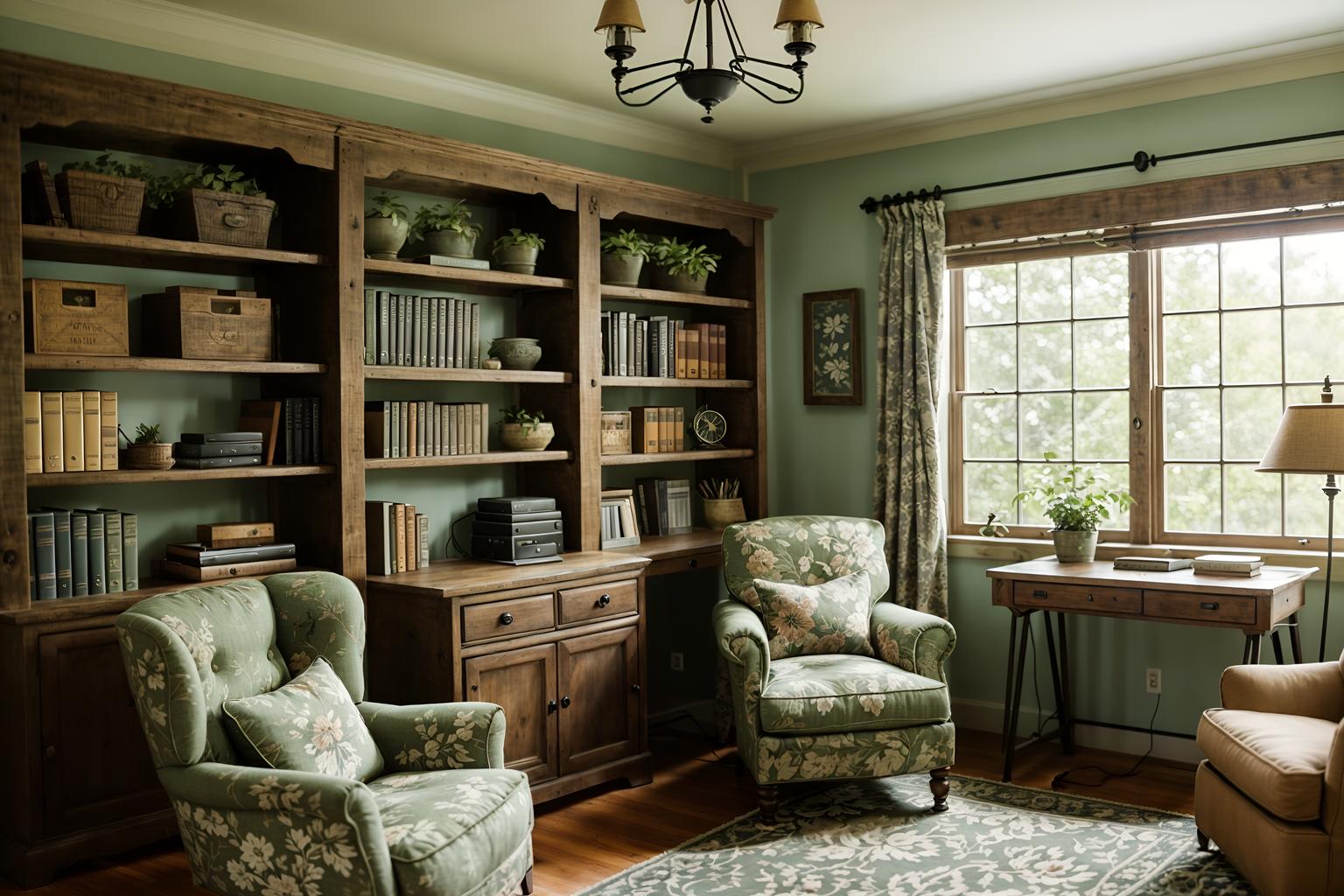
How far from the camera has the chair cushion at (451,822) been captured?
98.3 inches

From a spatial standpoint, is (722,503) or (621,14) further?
(722,503)

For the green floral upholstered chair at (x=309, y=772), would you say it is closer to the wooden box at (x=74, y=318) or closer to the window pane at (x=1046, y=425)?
the wooden box at (x=74, y=318)

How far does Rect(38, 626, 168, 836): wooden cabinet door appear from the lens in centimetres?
317

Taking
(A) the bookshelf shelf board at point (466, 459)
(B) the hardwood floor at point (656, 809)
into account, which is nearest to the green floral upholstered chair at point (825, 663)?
(B) the hardwood floor at point (656, 809)

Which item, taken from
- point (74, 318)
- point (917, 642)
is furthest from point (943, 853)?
point (74, 318)

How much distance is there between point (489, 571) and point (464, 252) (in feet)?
3.88

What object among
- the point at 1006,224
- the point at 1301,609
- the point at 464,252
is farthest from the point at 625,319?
the point at 1301,609

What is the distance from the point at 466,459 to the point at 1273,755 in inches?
108

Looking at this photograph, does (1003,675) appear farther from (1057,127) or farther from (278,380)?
(278,380)

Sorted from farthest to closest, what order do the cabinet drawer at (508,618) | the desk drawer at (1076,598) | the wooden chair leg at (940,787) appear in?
the desk drawer at (1076,598)
the wooden chair leg at (940,787)
the cabinet drawer at (508,618)

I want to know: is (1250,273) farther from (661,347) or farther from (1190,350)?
(661,347)

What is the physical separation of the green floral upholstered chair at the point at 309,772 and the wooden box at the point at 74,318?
0.86 metres

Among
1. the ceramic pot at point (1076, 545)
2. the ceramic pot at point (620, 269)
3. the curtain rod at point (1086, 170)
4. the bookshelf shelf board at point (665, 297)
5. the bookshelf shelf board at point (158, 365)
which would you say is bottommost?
the ceramic pot at point (1076, 545)

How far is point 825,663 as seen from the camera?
4.10 meters
